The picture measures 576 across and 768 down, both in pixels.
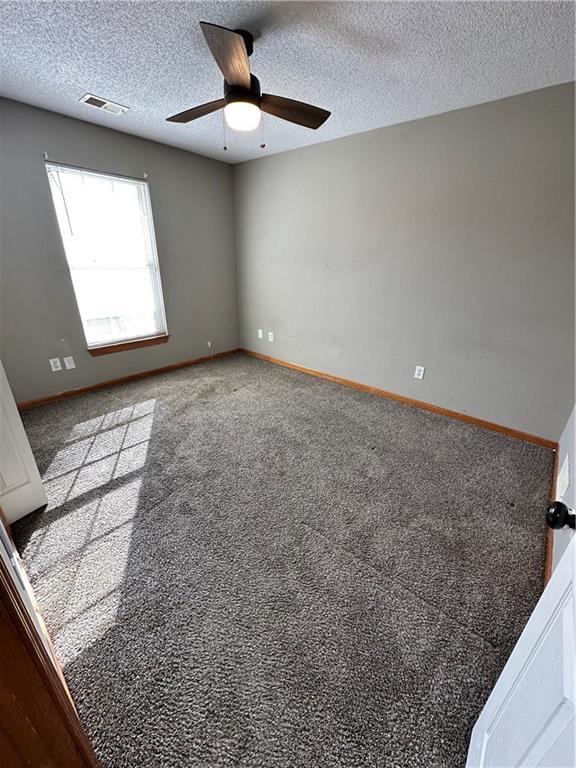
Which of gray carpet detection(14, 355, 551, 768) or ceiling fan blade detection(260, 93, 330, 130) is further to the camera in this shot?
ceiling fan blade detection(260, 93, 330, 130)

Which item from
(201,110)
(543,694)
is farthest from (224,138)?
(543,694)

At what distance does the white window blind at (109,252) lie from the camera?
284 cm

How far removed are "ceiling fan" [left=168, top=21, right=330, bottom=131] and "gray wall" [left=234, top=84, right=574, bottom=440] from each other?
4.17 ft

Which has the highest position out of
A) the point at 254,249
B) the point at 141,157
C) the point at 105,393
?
the point at 141,157

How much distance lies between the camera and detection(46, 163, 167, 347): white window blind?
9.32 feet

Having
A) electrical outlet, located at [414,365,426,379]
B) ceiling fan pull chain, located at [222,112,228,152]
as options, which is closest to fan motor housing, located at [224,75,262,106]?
ceiling fan pull chain, located at [222,112,228,152]

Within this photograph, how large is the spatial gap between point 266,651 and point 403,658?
50 centimetres

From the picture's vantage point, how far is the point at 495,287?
2.40m

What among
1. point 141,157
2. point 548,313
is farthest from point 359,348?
point 141,157

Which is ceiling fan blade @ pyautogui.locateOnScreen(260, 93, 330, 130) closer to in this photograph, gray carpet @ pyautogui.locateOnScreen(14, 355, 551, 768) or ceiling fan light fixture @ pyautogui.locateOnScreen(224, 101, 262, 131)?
ceiling fan light fixture @ pyautogui.locateOnScreen(224, 101, 262, 131)

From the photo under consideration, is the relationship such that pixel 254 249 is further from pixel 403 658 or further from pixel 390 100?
pixel 403 658

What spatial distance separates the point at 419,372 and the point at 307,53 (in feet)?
7.83

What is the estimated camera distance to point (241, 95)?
1562mm

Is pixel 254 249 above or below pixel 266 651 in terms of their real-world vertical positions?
above
